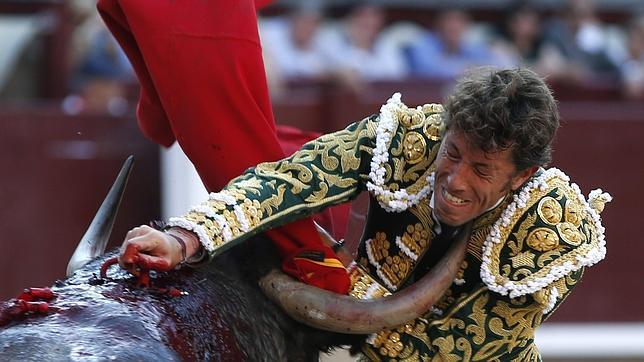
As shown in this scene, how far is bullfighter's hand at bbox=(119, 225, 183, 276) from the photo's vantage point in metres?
2.54

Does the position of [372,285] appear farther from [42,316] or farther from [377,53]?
[377,53]

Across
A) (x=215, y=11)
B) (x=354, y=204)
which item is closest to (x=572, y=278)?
(x=354, y=204)

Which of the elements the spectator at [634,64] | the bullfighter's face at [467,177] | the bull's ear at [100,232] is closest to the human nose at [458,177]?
the bullfighter's face at [467,177]

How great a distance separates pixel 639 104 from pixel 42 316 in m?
6.49

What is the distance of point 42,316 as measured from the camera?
2297 millimetres

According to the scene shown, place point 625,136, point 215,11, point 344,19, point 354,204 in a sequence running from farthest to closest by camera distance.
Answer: point 344,19
point 625,136
point 354,204
point 215,11

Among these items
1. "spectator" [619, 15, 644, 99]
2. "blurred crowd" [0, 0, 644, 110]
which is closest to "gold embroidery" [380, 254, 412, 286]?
"blurred crowd" [0, 0, 644, 110]

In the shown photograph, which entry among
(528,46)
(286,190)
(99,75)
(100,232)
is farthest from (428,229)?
(528,46)

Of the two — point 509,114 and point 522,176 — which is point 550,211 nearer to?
point 522,176

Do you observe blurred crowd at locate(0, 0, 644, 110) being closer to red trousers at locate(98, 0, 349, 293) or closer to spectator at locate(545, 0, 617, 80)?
spectator at locate(545, 0, 617, 80)

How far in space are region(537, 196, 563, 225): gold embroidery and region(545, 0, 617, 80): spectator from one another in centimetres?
580

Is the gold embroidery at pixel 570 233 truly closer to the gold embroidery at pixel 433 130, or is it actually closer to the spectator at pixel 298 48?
the gold embroidery at pixel 433 130

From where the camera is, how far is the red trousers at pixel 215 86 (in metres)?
2.92

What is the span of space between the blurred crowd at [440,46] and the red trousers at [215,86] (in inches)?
172
